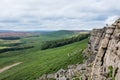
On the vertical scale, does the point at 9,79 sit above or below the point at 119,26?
below

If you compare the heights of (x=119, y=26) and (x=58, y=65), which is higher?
(x=119, y=26)

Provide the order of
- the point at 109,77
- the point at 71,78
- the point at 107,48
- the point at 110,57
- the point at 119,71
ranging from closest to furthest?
the point at 119,71, the point at 109,77, the point at 110,57, the point at 107,48, the point at 71,78

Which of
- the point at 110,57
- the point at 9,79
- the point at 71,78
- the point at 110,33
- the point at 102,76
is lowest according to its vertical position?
the point at 9,79

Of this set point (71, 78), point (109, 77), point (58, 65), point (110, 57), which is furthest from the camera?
point (58, 65)

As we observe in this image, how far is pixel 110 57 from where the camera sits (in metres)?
62.3

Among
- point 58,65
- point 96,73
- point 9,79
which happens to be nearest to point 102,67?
point 96,73

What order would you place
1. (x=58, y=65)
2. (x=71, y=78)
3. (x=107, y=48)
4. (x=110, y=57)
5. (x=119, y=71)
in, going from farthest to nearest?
(x=58, y=65) → (x=71, y=78) → (x=107, y=48) → (x=110, y=57) → (x=119, y=71)

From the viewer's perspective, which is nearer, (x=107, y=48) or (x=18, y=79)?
(x=107, y=48)

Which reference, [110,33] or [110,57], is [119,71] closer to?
[110,57]

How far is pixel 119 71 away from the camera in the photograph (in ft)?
178

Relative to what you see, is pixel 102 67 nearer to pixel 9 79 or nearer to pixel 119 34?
pixel 119 34

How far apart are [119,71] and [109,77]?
168 inches

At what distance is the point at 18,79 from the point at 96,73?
413ft

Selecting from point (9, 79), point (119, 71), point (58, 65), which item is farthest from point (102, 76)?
point (9, 79)
